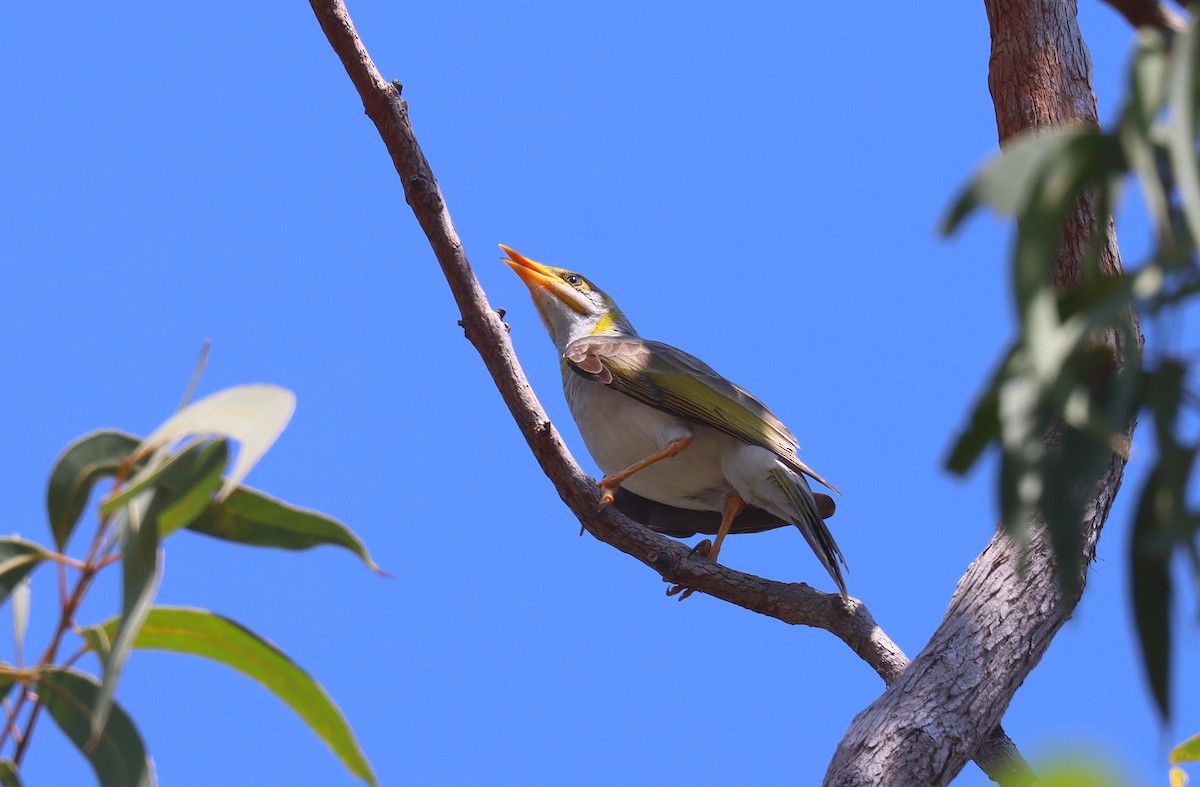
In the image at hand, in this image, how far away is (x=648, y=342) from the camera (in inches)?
283

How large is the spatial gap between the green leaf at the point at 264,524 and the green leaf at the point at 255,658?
0.19 metres

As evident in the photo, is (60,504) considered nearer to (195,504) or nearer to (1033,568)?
(195,504)

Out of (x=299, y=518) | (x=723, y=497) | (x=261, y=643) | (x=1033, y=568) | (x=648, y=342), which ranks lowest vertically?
(x=261, y=643)

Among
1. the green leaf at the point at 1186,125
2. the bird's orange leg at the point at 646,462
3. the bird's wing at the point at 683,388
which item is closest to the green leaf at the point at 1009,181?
the green leaf at the point at 1186,125

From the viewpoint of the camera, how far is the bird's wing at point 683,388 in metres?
6.27

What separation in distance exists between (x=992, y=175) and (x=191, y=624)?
1816 millimetres

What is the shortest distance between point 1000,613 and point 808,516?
1418 mm

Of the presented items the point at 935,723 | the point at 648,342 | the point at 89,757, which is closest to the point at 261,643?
the point at 89,757

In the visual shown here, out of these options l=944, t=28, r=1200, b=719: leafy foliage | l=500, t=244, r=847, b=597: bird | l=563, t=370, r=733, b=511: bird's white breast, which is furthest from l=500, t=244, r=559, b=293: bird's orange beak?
l=944, t=28, r=1200, b=719: leafy foliage

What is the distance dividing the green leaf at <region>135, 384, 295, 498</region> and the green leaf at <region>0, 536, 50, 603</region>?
33cm

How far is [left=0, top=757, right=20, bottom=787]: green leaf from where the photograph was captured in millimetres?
2207

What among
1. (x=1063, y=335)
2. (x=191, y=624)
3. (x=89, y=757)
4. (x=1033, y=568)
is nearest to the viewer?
(x=1063, y=335)

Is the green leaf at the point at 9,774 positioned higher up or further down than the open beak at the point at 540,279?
further down

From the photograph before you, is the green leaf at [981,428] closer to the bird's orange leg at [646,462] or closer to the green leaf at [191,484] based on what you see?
the green leaf at [191,484]
